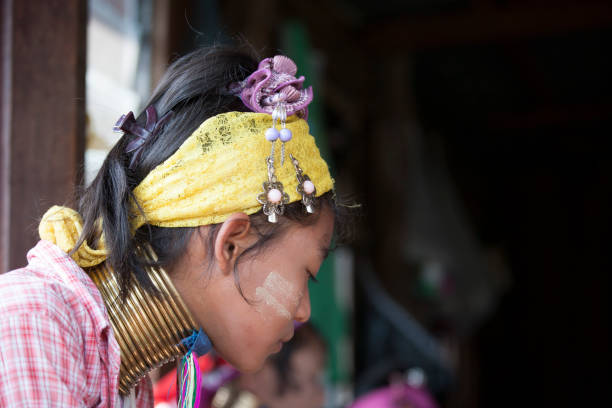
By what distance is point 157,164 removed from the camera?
109 cm

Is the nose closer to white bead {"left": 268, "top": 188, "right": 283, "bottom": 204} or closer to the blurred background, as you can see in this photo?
white bead {"left": 268, "top": 188, "right": 283, "bottom": 204}

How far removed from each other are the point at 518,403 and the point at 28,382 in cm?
860

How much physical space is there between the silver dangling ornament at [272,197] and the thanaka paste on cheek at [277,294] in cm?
11

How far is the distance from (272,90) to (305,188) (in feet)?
0.58

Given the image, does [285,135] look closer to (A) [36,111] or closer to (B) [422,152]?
(A) [36,111]

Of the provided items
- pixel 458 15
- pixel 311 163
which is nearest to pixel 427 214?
pixel 458 15

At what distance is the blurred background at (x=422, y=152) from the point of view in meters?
1.35

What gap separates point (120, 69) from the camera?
7.14ft

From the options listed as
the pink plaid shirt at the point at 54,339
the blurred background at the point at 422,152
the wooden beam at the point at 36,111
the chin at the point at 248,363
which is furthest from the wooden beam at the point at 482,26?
the pink plaid shirt at the point at 54,339

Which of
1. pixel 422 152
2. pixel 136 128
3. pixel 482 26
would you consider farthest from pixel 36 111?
pixel 422 152

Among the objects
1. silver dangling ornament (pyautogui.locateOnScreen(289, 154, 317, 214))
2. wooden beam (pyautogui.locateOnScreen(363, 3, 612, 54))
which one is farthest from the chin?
wooden beam (pyautogui.locateOnScreen(363, 3, 612, 54))

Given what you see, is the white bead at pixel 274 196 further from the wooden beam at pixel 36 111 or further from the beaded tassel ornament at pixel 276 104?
the wooden beam at pixel 36 111

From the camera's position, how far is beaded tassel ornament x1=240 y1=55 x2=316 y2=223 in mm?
1084

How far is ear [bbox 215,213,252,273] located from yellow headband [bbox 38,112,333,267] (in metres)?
0.02
